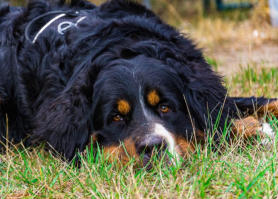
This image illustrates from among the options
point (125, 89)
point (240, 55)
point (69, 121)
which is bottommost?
point (240, 55)

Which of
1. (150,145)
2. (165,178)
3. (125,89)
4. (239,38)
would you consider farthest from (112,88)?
(239,38)

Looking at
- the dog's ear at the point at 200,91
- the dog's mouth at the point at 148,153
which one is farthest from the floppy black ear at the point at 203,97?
the dog's mouth at the point at 148,153

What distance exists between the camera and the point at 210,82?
3.62 meters

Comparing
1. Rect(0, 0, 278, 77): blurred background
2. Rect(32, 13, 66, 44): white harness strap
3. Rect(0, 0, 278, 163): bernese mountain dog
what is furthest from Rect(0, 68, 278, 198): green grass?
Rect(0, 0, 278, 77): blurred background

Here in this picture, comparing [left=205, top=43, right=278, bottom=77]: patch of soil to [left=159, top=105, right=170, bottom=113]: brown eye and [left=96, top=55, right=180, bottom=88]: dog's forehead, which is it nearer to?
[left=96, top=55, right=180, bottom=88]: dog's forehead

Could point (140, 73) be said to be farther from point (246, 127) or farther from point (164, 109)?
point (246, 127)

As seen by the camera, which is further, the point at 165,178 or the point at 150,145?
the point at 150,145

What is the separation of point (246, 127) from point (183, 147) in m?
0.71

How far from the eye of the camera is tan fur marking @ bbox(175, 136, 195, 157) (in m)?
3.09

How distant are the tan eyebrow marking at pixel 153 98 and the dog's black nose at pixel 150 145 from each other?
0.96ft

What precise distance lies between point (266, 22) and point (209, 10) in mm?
4329

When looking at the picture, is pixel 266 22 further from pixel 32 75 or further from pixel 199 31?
pixel 32 75

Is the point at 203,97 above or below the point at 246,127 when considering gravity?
above

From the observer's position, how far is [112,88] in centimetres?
322
